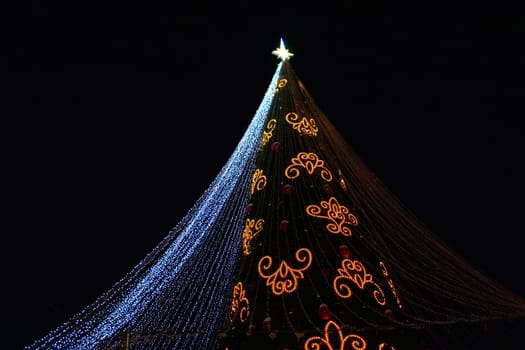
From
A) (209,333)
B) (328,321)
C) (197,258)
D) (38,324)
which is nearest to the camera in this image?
(328,321)

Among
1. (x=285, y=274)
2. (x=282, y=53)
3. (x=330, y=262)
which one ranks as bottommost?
(x=285, y=274)

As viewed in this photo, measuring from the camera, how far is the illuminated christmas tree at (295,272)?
5305 millimetres

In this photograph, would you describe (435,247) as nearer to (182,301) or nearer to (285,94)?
(285,94)

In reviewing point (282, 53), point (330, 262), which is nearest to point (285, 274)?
point (330, 262)

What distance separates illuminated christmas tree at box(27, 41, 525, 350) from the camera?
5305 millimetres

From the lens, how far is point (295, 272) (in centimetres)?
556

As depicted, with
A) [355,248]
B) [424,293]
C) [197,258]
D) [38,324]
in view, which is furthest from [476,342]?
[38,324]

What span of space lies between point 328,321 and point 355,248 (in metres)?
1.24

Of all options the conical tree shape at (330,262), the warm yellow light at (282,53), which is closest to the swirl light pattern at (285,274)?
the conical tree shape at (330,262)

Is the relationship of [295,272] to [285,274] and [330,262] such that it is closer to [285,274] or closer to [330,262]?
[285,274]

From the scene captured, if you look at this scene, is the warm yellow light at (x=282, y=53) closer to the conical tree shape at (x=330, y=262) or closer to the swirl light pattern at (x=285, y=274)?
the conical tree shape at (x=330, y=262)

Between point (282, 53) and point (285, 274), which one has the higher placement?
point (282, 53)

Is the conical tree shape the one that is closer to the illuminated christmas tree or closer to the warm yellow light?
the illuminated christmas tree

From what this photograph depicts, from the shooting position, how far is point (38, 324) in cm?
2095
